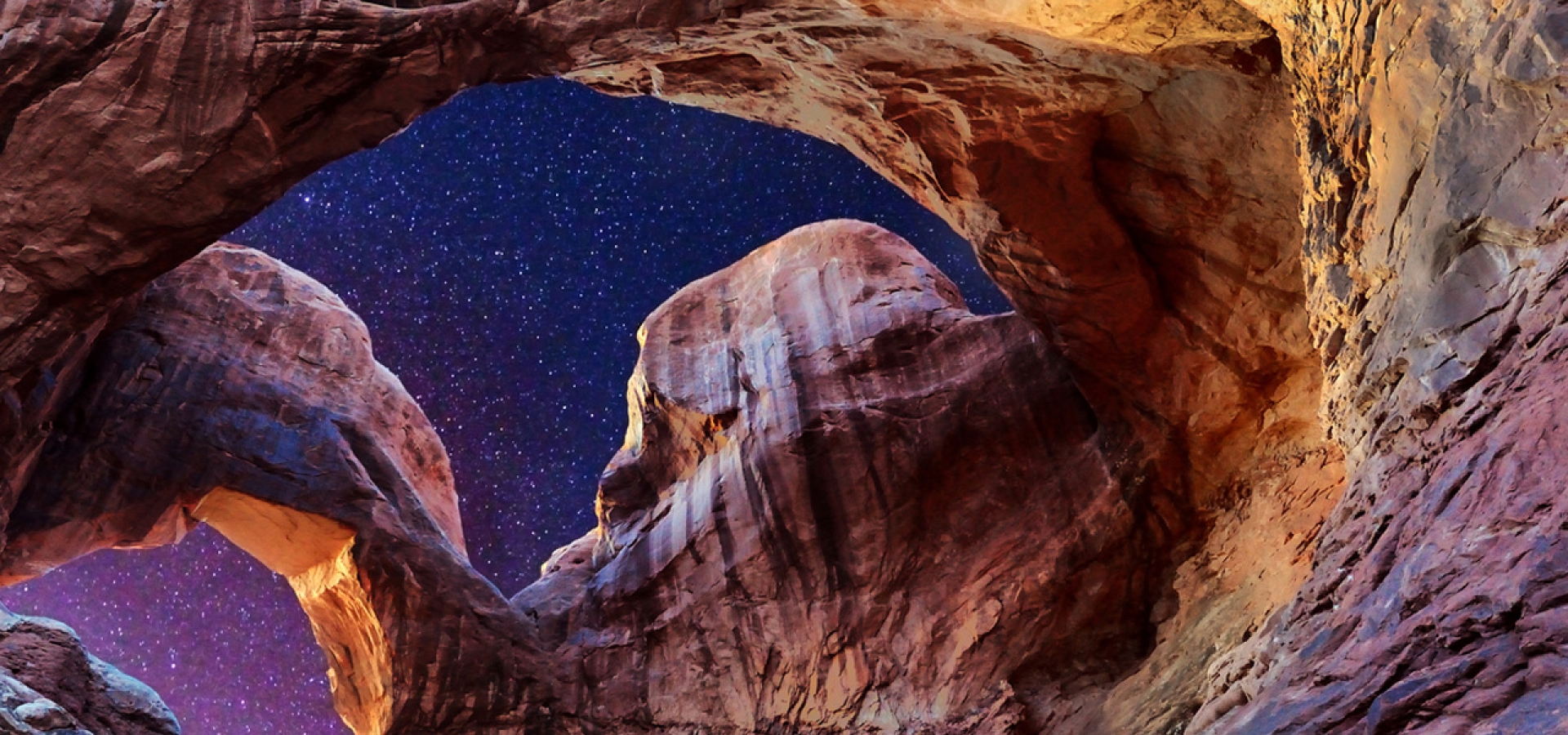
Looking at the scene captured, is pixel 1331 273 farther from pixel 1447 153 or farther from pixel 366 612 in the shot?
pixel 366 612

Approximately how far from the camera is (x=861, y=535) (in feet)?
34.9

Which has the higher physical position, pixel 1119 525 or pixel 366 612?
pixel 1119 525

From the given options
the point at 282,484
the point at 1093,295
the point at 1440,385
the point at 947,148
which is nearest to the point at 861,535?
the point at 1093,295

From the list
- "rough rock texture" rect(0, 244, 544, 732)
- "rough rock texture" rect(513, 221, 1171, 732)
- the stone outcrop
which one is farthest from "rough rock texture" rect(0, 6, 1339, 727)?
"rough rock texture" rect(513, 221, 1171, 732)

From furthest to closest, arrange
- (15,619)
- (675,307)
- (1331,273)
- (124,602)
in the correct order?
(124,602)
(675,307)
(15,619)
(1331,273)

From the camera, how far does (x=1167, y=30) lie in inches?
255

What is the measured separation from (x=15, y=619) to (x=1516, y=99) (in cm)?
1023

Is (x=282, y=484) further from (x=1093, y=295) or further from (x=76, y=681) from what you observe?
(x=1093, y=295)

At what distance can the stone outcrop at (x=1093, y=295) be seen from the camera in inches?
141

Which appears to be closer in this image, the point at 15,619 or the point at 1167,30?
the point at 1167,30

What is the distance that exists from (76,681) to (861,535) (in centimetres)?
644

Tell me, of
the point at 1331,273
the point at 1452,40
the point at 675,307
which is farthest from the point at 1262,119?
the point at 675,307

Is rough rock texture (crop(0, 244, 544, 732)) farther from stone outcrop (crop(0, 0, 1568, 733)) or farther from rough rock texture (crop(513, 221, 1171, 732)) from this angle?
rough rock texture (crop(513, 221, 1171, 732))

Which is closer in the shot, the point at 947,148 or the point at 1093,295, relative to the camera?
the point at 947,148
